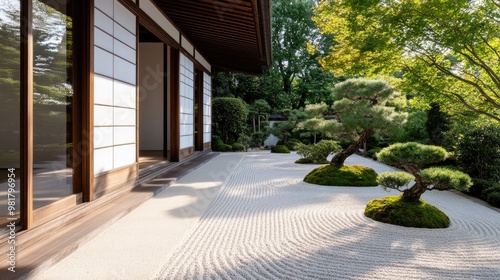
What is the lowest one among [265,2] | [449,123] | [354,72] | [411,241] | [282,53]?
[411,241]

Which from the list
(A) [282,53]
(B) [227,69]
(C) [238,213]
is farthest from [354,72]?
(A) [282,53]

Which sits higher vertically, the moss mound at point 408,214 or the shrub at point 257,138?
the shrub at point 257,138

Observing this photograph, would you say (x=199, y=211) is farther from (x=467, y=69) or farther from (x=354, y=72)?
(x=467, y=69)

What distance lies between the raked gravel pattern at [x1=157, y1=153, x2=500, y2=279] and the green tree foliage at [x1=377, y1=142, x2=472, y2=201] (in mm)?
462

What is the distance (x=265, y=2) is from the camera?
13.6 ft

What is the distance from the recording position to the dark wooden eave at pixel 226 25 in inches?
198

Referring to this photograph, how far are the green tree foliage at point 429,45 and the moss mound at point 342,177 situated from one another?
1.64m

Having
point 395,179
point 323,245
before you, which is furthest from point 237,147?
point 323,245

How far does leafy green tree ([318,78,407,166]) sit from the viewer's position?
19.7 feet

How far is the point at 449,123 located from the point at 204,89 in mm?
6944

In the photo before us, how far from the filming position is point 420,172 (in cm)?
367

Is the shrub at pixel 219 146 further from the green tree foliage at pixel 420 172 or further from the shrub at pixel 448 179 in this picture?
the shrub at pixel 448 179

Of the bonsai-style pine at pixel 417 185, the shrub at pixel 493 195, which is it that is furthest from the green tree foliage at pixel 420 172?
the shrub at pixel 493 195

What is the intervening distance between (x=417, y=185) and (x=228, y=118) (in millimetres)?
10123
